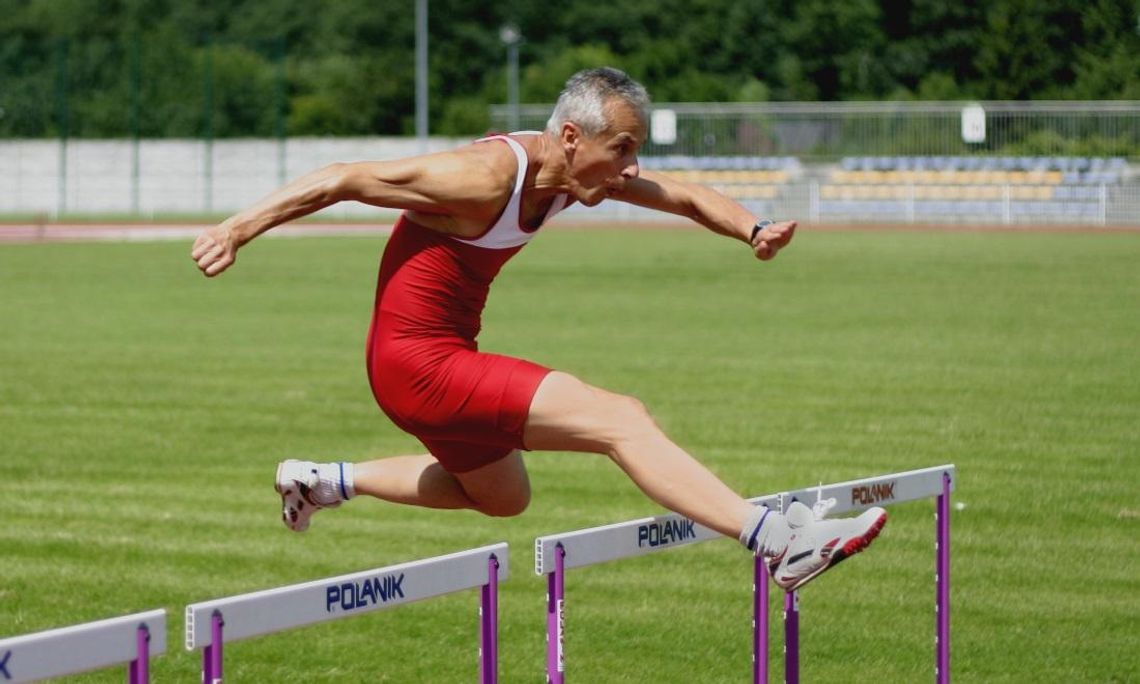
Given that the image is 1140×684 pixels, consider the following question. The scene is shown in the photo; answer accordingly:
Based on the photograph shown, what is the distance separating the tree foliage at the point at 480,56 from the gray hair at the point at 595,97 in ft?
158

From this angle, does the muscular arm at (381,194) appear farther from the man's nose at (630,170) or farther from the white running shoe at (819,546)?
the white running shoe at (819,546)

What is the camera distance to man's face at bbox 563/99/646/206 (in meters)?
5.86

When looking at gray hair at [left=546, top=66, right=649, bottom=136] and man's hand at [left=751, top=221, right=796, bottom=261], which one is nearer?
gray hair at [left=546, top=66, right=649, bottom=136]

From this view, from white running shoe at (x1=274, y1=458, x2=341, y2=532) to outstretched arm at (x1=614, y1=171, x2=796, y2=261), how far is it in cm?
161

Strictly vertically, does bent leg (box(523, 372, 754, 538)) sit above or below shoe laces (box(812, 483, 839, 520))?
above

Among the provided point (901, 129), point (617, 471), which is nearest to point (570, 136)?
point (617, 471)

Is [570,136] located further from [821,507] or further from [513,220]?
[821,507]

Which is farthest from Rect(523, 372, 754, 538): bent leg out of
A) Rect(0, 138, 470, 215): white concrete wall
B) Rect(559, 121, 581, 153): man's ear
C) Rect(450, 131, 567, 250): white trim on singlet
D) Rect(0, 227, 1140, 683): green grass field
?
Rect(0, 138, 470, 215): white concrete wall

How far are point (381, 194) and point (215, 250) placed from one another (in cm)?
60

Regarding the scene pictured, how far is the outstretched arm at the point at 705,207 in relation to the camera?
6379mm

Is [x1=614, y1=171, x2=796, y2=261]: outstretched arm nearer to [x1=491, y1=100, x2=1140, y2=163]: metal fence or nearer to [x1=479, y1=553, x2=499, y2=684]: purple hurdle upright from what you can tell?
[x1=479, y1=553, x2=499, y2=684]: purple hurdle upright

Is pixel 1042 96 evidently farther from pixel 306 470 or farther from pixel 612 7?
pixel 306 470

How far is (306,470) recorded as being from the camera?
6.93m

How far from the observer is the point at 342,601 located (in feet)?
13.6
